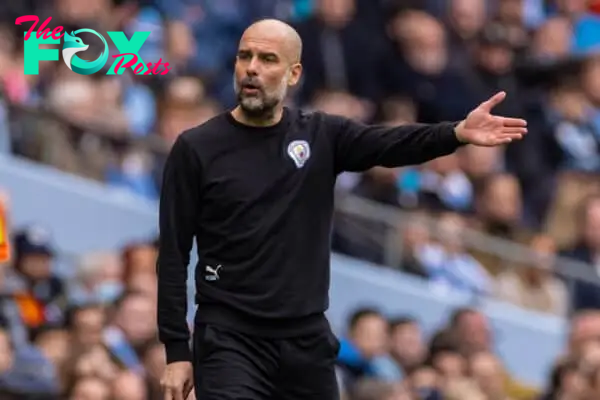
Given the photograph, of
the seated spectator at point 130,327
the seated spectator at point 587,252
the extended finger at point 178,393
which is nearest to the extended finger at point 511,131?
the extended finger at point 178,393

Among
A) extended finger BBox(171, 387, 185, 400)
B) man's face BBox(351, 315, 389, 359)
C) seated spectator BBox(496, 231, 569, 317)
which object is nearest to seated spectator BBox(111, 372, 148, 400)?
man's face BBox(351, 315, 389, 359)

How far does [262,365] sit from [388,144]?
3.33 ft

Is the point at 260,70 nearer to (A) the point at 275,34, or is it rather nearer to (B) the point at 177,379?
(A) the point at 275,34

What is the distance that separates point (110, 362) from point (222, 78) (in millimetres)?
5032

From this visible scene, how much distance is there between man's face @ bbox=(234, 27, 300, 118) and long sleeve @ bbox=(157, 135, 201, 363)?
0.31 meters

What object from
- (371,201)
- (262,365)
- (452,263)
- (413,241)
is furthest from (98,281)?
(262,365)

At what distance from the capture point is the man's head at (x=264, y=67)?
8391 mm

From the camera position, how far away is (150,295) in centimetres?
1311

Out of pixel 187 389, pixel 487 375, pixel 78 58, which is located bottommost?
pixel 487 375

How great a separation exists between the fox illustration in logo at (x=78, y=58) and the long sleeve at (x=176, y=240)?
552cm

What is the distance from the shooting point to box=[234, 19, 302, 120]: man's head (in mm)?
8391

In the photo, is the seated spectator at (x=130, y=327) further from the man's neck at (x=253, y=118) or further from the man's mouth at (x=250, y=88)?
the man's mouth at (x=250, y=88)

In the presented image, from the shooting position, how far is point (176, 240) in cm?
842

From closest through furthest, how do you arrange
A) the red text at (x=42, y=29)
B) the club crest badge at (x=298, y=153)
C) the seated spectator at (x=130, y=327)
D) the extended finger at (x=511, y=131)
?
the extended finger at (x=511, y=131) < the club crest badge at (x=298, y=153) < the seated spectator at (x=130, y=327) < the red text at (x=42, y=29)
